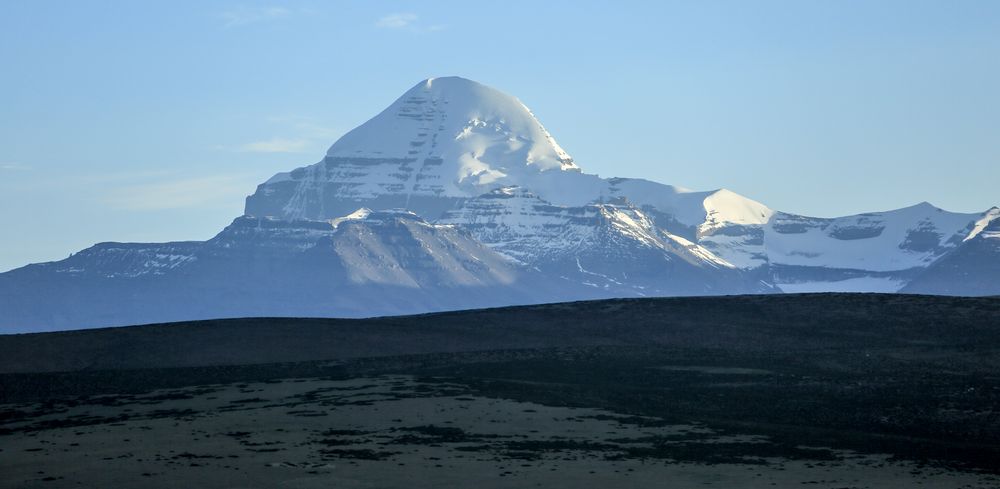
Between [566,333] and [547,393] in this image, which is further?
[566,333]

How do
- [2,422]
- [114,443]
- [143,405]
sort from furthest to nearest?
[143,405]
[2,422]
[114,443]

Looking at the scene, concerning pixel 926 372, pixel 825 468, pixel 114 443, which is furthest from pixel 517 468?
pixel 926 372

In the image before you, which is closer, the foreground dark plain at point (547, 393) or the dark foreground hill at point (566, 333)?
the foreground dark plain at point (547, 393)

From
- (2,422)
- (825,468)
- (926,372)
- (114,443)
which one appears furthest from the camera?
(926,372)

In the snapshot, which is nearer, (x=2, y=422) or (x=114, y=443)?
(x=114, y=443)

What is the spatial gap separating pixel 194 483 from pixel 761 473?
2045cm

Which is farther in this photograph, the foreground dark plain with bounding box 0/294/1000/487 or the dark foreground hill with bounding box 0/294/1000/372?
the dark foreground hill with bounding box 0/294/1000/372

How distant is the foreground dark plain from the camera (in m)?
65.2

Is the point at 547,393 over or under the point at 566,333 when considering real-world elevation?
under

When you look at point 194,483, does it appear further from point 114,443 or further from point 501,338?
point 501,338

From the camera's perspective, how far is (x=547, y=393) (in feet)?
289

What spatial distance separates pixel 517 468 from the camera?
64.0m

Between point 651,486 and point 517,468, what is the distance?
20.5ft

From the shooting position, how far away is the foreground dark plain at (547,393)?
65188mm
